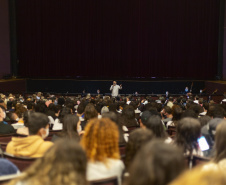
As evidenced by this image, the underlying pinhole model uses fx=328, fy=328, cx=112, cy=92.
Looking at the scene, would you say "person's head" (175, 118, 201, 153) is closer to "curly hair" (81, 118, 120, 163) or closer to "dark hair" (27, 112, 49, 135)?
"curly hair" (81, 118, 120, 163)

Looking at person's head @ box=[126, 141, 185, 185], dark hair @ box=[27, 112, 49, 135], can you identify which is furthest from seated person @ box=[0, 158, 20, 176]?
person's head @ box=[126, 141, 185, 185]

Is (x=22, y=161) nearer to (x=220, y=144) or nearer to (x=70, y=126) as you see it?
(x=70, y=126)

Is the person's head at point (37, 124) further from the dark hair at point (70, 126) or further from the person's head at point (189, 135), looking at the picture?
the person's head at point (189, 135)

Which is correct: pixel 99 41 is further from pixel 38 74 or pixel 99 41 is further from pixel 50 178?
pixel 50 178

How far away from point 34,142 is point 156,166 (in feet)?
6.26

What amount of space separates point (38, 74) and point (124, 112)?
14.5 m

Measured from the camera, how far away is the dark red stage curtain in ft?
62.8

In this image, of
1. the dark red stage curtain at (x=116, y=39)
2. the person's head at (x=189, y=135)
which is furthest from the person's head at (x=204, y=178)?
the dark red stage curtain at (x=116, y=39)

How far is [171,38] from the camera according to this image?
63.6 ft

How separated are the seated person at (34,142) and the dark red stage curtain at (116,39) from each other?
16.5 meters

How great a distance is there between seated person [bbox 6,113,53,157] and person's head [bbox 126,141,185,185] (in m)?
1.65

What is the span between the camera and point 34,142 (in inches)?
127

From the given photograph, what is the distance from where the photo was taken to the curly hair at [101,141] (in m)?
2.66

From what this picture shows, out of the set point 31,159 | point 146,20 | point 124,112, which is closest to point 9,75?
point 146,20
